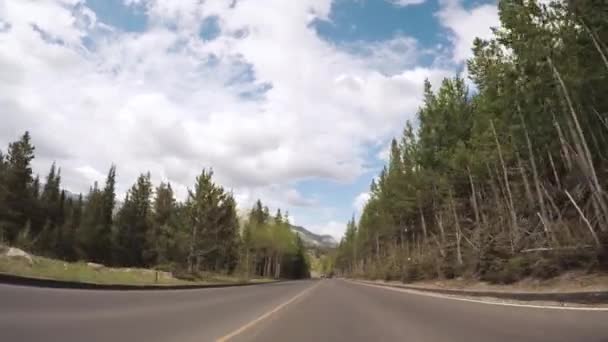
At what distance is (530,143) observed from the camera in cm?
2692

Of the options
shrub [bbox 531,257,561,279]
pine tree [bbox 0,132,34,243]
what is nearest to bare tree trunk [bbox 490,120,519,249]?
shrub [bbox 531,257,561,279]

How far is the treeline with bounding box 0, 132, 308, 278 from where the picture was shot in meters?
54.4

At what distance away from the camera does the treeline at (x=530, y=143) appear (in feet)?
67.8

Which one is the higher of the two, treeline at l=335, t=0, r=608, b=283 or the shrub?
treeline at l=335, t=0, r=608, b=283

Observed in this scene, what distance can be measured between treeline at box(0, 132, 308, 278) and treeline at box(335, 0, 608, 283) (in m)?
23.5

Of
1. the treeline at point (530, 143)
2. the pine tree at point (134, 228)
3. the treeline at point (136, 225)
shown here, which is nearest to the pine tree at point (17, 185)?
the treeline at point (136, 225)

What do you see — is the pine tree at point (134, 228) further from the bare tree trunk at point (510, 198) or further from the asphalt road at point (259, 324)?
the asphalt road at point (259, 324)

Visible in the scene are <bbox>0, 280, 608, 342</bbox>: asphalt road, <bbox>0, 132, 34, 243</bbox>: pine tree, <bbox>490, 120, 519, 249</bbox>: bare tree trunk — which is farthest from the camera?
<bbox>0, 132, 34, 243</bbox>: pine tree

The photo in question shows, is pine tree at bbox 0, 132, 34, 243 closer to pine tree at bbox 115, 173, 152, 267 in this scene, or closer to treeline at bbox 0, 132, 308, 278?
treeline at bbox 0, 132, 308, 278

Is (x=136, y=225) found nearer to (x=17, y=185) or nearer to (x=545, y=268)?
(x=17, y=185)

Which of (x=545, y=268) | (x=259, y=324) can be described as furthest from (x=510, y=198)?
(x=259, y=324)

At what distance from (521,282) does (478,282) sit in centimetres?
633

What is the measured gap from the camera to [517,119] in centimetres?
2753

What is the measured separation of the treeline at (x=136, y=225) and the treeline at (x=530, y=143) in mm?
23484
